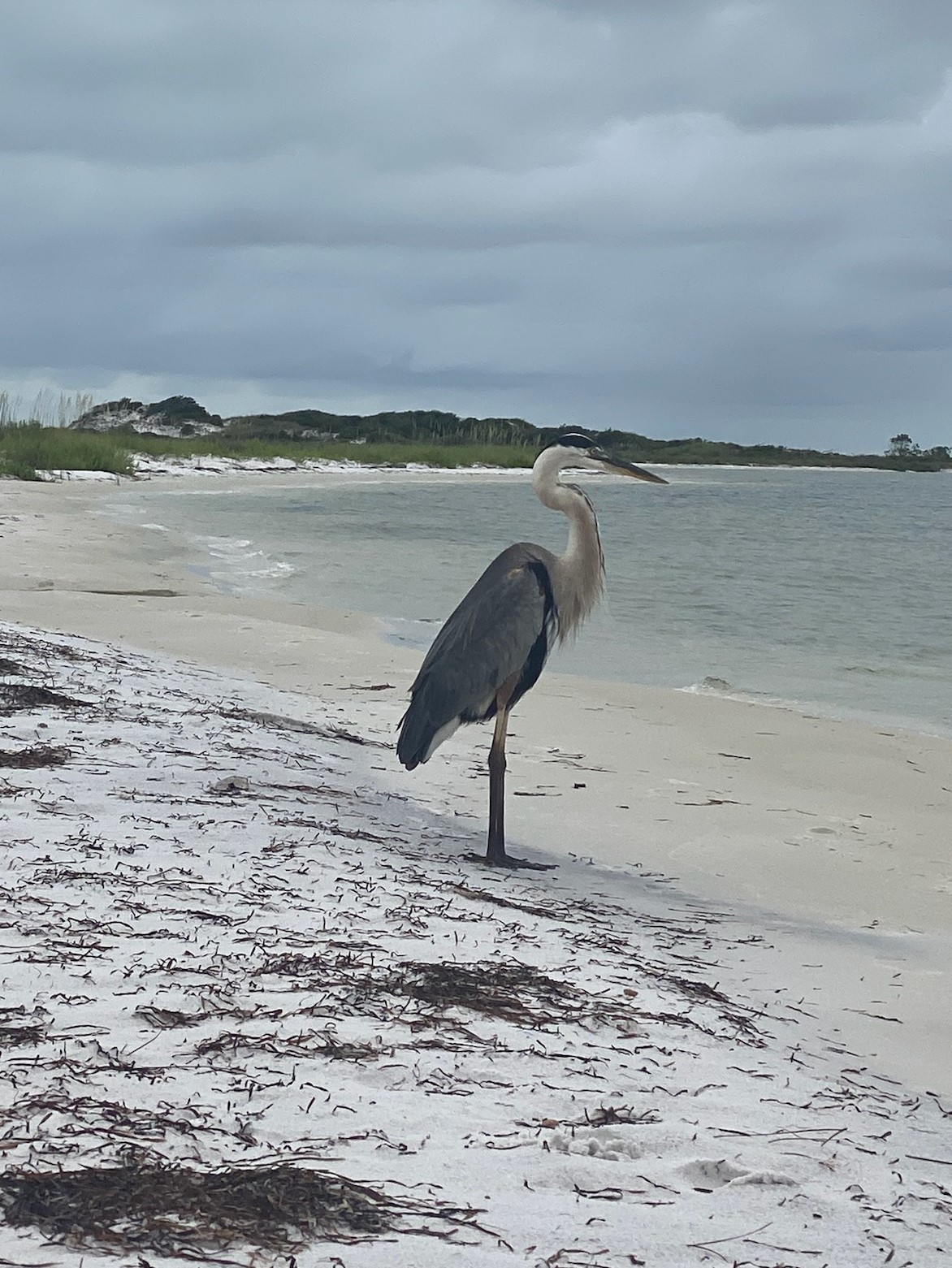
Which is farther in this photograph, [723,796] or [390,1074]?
[723,796]

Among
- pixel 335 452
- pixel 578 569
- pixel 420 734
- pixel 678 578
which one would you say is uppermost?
pixel 335 452

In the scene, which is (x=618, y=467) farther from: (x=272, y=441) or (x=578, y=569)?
(x=272, y=441)

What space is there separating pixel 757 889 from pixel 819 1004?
51.6 inches

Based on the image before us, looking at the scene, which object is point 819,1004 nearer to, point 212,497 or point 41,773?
point 41,773

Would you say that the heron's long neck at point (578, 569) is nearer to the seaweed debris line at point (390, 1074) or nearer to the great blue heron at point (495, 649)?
the great blue heron at point (495, 649)

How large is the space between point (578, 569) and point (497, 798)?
122 cm

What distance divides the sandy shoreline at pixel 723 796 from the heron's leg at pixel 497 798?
1.21ft

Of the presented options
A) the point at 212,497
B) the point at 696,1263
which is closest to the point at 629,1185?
the point at 696,1263

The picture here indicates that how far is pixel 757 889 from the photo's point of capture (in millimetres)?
5031

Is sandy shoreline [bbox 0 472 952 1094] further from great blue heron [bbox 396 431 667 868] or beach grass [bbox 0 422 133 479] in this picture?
beach grass [bbox 0 422 133 479]

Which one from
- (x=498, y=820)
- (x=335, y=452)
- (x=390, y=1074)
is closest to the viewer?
(x=390, y=1074)

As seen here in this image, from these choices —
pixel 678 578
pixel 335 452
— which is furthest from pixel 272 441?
pixel 678 578

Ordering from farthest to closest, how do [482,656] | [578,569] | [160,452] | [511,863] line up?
[160,452] → [578,569] → [482,656] → [511,863]

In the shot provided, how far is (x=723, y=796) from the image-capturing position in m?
6.55
